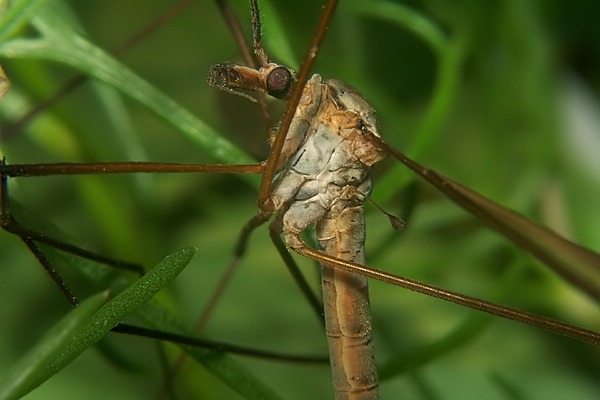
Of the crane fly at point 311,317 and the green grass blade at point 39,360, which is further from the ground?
the crane fly at point 311,317

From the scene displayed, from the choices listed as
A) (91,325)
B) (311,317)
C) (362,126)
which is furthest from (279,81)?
(311,317)

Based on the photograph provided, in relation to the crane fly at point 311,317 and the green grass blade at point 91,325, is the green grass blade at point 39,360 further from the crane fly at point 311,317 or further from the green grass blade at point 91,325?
the crane fly at point 311,317

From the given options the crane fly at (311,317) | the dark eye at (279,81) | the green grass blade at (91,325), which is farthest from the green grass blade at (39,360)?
the crane fly at (311,317)

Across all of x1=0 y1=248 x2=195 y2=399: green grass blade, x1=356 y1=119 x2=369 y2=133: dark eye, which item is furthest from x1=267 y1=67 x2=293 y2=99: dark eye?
x1=0 y1=248 x2=195 y2=399: green grass blade

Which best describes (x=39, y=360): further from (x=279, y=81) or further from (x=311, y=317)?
(x=311, y=317)

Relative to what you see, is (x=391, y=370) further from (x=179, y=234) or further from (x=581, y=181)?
→ (x=581, y=181)

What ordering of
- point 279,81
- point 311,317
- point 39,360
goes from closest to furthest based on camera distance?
point 39,360 → point 279,81 → point 311,317

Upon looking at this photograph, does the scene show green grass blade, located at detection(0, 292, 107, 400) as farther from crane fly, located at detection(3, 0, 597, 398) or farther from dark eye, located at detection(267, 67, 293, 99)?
crane fly, located at detection(3, 0, 597, 398)

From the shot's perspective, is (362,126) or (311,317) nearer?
(362,126)

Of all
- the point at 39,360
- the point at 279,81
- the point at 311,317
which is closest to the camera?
the point at 39,360

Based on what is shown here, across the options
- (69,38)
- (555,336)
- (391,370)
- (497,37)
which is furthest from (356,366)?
(497,37)
